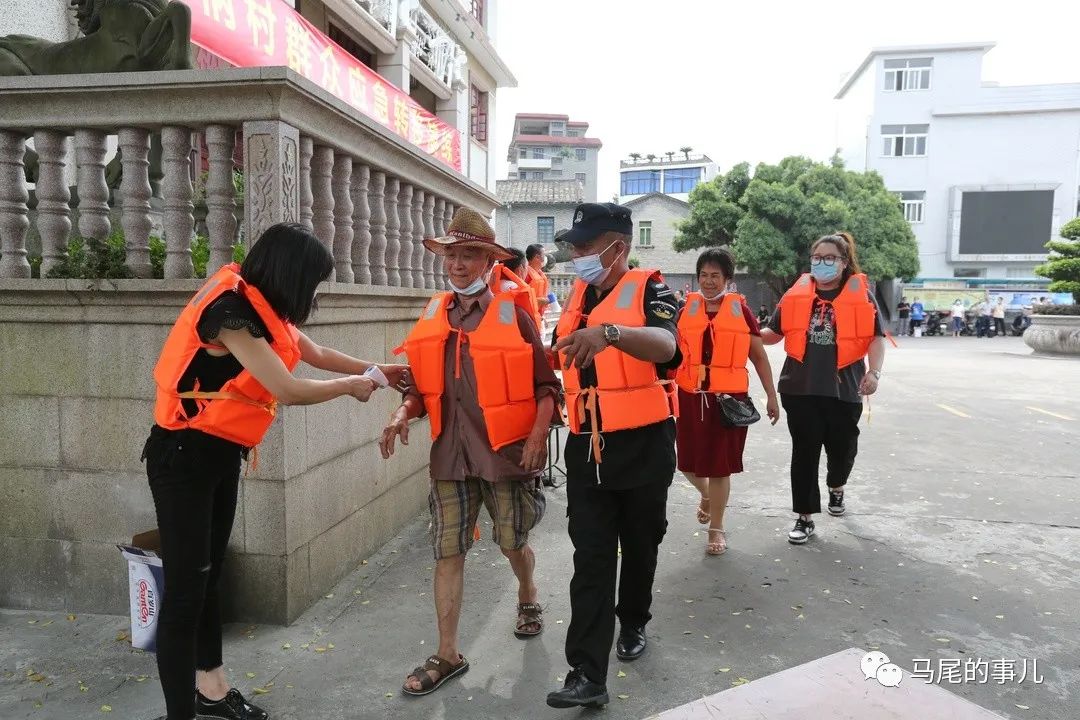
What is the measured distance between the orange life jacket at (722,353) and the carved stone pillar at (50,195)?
3486mm

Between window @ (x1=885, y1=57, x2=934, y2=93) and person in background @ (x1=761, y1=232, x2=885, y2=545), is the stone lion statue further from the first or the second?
window @ (x1=885, y1=57, x2=934, y2=93)

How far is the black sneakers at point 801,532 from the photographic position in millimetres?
4867

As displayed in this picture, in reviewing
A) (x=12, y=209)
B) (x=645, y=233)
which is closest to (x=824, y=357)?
(x=12, y=209)

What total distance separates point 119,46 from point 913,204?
43209 millimetres

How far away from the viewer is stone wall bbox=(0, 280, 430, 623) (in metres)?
3.50

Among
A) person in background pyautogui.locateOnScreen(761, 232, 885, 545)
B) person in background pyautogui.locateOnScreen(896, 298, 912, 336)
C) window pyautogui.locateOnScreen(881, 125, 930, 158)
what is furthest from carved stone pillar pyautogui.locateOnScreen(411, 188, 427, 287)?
window pyautogui.locateOnScreen(881, 125, 930, 158)

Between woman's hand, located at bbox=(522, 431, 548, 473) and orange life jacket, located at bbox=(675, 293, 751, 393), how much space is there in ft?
→ 5.73

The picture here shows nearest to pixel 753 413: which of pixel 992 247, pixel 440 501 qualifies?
pixel 440 501

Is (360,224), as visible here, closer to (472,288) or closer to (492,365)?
(472,288)

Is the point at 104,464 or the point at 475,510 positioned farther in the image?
the point at 104,464

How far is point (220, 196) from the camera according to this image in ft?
11.5

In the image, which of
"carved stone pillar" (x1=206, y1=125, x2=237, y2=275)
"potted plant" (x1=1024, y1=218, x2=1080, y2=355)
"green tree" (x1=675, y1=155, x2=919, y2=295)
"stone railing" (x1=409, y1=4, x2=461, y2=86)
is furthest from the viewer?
"green tree" (x1=675, y1=155, x2=919, y2=295)

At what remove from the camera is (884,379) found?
1429cm

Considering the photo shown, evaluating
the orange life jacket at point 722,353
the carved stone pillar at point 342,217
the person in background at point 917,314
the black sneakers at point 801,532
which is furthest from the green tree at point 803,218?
the carved stone pillar at point 342,217
